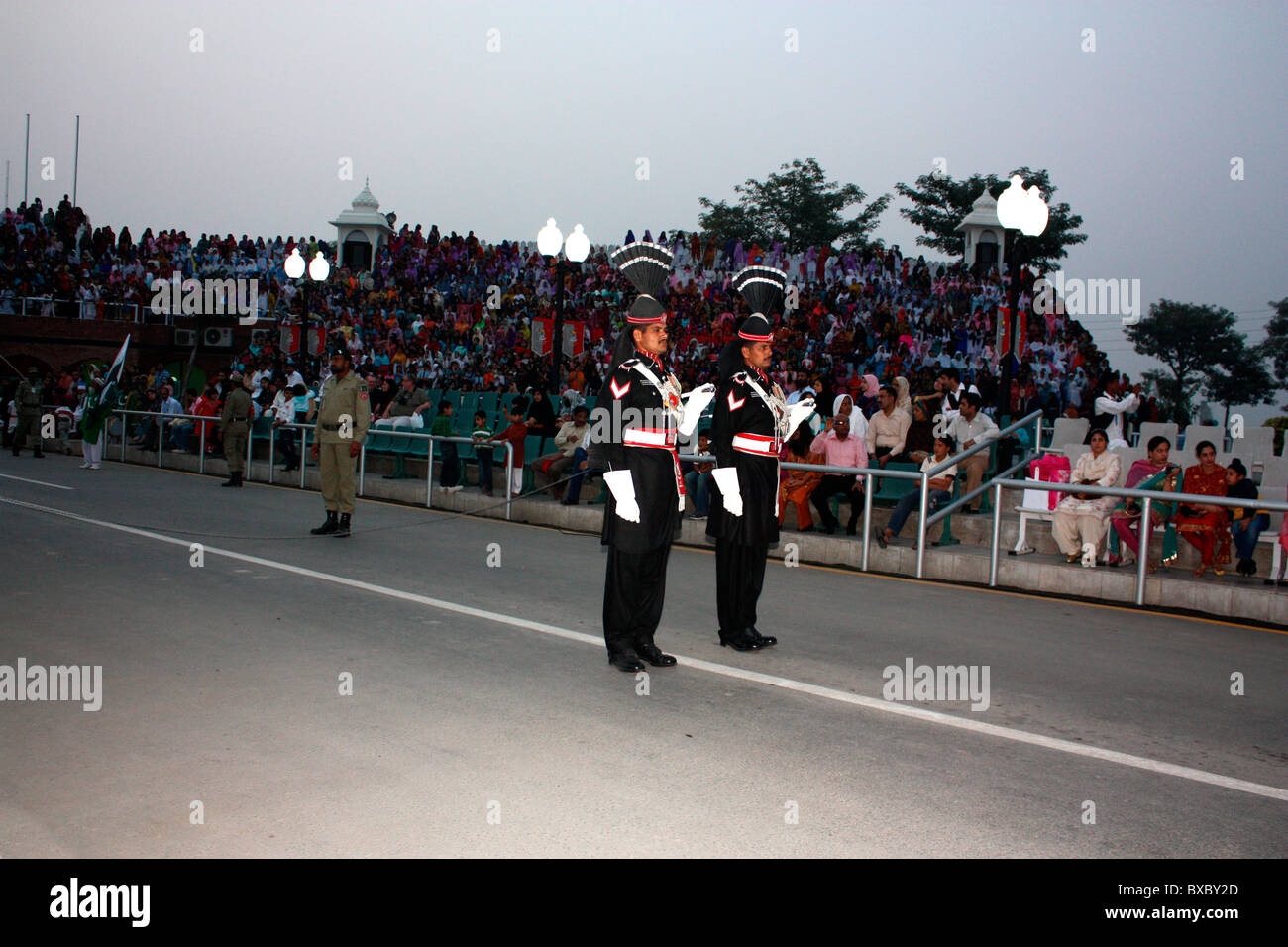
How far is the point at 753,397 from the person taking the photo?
782 cm

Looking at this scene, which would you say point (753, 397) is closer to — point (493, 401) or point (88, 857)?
point (88, 857)

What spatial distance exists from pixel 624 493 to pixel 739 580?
1162 millimetres

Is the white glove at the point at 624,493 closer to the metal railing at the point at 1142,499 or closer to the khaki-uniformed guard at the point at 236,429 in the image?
the metal railing at the point at 1142,499

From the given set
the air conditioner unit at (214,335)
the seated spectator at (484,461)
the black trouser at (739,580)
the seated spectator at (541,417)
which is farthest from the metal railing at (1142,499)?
the air conditioner unit at (214,335)

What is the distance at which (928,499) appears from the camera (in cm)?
1211

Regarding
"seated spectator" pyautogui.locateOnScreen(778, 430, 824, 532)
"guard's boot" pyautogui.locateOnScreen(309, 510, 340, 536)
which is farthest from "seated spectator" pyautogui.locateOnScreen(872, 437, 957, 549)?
"guard's boot" pyautogui.locateOnScreen(309, 510, 340, 536)

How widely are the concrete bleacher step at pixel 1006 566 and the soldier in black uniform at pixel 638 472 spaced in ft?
A: 17.2

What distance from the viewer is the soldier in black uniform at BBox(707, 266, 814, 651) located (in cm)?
773

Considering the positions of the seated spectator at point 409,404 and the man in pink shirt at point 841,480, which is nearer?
the man in pink shirt at point 841,480

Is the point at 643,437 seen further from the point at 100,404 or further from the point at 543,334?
the point at 100,404

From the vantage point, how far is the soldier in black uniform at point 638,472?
716cm

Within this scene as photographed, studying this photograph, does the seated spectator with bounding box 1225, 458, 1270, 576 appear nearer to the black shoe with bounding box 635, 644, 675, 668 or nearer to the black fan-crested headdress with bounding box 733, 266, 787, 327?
the black fan-crested headdress with bounding box 733, 266, 787, 327

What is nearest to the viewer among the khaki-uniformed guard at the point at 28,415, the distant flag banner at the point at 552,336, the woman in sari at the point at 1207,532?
the woman in sari at the point at 1207,532

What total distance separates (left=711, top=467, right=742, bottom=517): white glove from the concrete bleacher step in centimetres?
467
